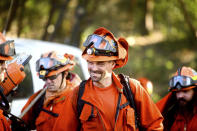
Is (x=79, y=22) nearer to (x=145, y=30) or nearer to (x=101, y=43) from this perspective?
(x=101, y=43)

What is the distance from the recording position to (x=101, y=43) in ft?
10.3

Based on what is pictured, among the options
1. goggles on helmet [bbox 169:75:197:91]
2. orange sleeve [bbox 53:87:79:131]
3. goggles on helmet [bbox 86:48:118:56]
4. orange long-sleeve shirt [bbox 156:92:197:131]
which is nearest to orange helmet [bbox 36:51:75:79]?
orange sleeve [bbox 53:87:79:131]

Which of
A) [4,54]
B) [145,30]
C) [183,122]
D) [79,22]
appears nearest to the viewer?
[4,54]

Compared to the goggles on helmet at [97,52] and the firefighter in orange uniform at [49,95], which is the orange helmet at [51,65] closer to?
the firefighter in orange uniform at [49,95]

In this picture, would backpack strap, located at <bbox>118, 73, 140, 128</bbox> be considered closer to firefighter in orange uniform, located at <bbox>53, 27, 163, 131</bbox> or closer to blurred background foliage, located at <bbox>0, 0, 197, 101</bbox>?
firefighter in orange uniform, located at <bbox>53, 27, 163, 131</bbox>

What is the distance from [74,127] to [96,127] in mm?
272

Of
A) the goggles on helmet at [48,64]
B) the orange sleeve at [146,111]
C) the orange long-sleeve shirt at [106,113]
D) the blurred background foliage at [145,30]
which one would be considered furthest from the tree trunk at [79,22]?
the orange sleeve at [146,111]

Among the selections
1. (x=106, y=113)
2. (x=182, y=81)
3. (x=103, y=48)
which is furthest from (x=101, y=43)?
(x=182, y=81)

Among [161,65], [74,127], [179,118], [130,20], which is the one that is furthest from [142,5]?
[74,127]

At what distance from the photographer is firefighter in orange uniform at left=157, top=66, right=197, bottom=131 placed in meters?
4.14

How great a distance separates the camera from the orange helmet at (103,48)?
10.2 feet

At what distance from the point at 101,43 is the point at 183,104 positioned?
1819 millimetres

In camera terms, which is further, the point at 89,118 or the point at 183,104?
the point at 183,104

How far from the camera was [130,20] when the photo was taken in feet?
63.1
